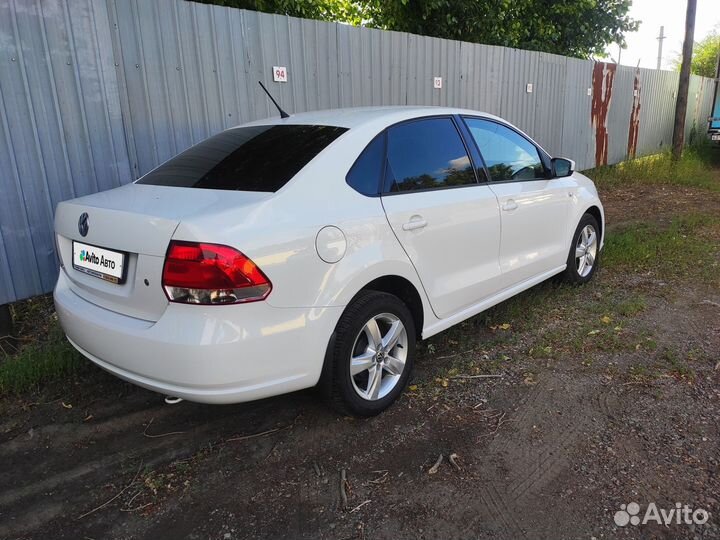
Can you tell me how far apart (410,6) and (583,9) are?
17.6 ft

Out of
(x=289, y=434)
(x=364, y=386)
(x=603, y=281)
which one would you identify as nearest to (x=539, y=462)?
(x=364, y=386)

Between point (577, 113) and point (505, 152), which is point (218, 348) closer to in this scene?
point (505, 152)

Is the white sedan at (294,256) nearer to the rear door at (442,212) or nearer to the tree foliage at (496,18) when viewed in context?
the rear door at (442,212)

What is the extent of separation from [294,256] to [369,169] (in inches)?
31.4

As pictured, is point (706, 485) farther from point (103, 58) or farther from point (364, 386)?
point (103, 58)

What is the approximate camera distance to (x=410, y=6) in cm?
1052

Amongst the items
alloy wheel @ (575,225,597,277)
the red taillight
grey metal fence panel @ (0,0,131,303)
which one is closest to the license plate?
the red taillight

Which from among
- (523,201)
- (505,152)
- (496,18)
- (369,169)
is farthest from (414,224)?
(496,18)

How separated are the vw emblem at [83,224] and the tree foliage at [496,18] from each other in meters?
5.93

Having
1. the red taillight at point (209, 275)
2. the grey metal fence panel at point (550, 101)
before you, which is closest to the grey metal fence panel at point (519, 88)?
the grey metal fence panel at point (550, 101)

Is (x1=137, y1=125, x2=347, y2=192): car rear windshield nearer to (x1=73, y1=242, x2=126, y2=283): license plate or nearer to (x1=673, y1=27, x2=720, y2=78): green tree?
(x1=73, y1=242, x2=126, y2=283): license plate

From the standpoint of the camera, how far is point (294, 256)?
8.09ft

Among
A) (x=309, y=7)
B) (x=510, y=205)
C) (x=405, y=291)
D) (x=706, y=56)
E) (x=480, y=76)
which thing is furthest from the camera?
(x=706, y=56)

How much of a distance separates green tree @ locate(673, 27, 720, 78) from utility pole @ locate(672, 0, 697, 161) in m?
27.4
